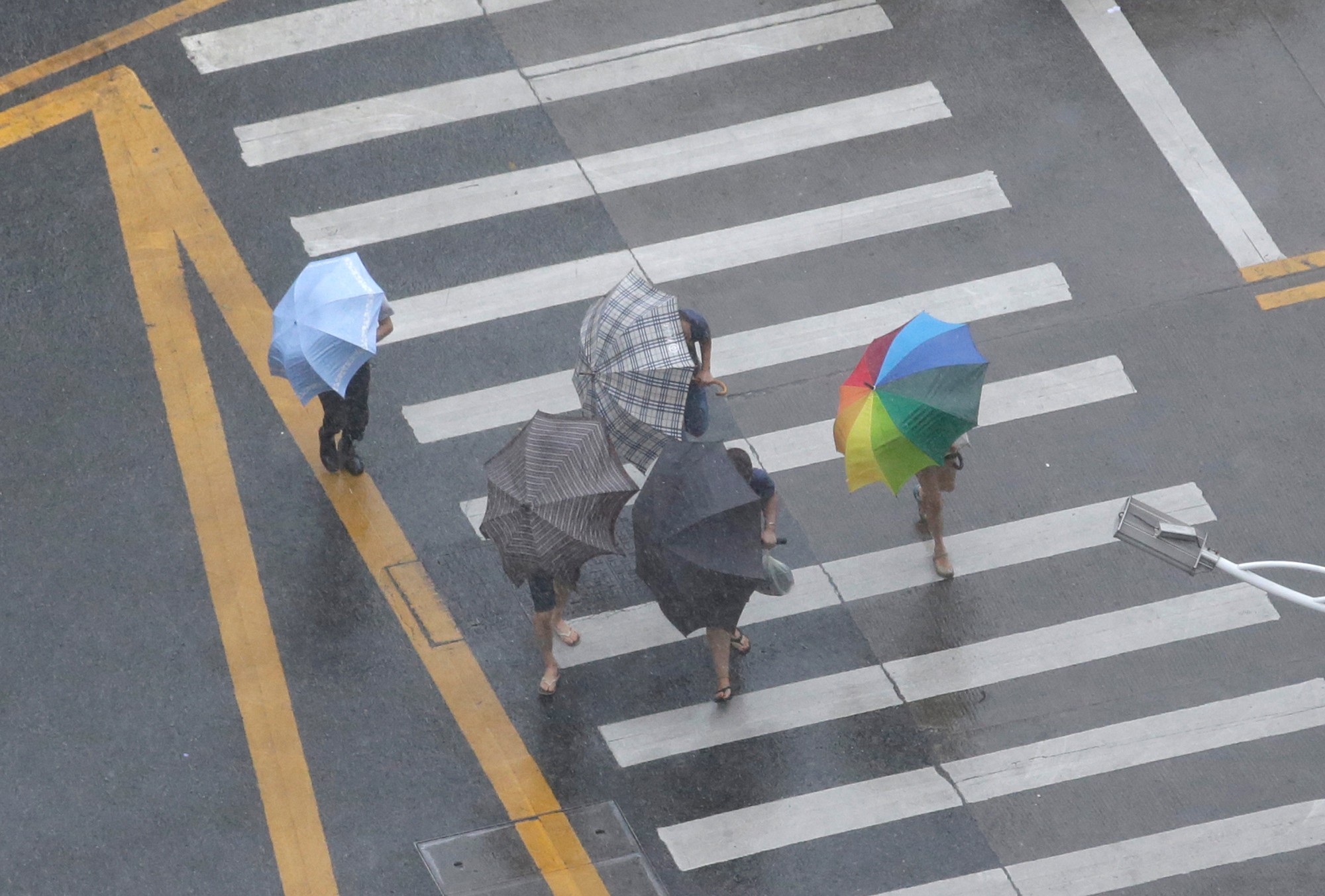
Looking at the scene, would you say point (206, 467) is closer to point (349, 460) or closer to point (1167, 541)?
point (349, 460)

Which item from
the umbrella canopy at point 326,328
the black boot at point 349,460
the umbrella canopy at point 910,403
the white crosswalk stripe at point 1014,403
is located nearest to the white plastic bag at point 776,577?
the umbrella canopy at point 910,403

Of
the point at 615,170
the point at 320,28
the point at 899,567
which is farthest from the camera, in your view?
the point at 320,28

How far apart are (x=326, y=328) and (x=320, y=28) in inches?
170

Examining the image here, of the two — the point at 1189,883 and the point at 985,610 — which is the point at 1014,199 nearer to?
the point at 985,610

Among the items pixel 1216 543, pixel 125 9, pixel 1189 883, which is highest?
pixel 125 9

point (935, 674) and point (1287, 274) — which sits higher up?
point (1287, 274)

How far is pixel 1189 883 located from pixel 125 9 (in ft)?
33.3

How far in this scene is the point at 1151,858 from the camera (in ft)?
29.6

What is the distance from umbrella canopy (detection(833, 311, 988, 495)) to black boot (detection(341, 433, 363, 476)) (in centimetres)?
338

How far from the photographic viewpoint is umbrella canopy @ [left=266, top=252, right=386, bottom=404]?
29.0 ft

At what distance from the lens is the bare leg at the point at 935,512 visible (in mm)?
9391

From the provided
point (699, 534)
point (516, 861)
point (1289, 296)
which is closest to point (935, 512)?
point (699, 534)

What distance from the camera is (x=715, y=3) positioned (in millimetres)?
12414

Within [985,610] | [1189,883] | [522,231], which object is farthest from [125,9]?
[1189,883]
